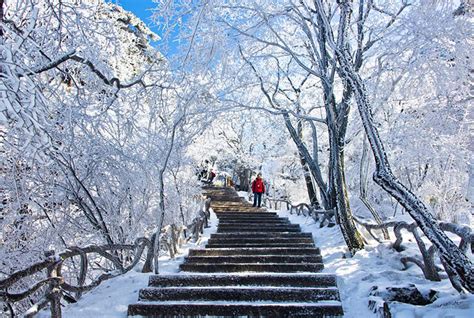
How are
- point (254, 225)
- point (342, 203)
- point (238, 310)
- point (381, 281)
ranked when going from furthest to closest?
point (254, 225), point (342, 203), point (381, 281), point (238, 310)

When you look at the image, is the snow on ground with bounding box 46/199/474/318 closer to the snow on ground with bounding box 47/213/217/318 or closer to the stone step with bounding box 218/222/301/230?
the snow on ground with bounding box 47/213/217/318

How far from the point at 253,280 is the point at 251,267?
1.06 meters

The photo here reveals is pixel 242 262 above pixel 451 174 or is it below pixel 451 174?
below

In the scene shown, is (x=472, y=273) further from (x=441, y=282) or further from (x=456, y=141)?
(x=456, y=141)

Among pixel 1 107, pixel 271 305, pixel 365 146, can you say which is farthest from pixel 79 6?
pixel 365 146

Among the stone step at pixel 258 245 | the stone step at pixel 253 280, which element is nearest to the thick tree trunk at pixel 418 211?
the stone step at pixel 253 280

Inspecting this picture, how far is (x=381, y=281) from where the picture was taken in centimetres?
579

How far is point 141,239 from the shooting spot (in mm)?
6629

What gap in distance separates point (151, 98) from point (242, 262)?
3.66 m

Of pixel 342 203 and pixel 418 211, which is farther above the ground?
pixel 342 203

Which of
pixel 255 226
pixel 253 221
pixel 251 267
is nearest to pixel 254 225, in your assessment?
pixel 255 226

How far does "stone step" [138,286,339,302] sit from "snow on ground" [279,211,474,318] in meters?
0.40

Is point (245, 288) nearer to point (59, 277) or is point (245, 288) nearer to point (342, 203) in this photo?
point (59, 277)

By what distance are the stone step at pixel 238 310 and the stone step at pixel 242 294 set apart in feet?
1.08
